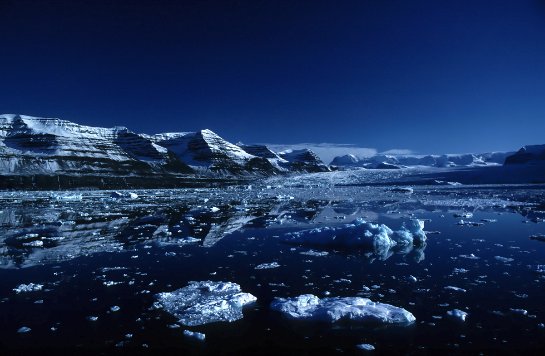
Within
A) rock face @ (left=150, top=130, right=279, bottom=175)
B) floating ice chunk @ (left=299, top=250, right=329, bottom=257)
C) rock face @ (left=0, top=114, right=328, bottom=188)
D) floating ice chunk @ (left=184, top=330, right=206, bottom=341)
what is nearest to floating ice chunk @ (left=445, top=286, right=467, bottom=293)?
floating ice chunk @ (left=299, top=250, right=329, bottom=257)

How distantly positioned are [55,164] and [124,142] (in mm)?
60325

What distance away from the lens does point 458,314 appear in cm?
694

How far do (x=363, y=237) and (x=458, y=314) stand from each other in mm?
6434

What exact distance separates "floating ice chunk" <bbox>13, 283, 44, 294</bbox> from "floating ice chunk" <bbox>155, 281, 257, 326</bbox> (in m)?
3.11

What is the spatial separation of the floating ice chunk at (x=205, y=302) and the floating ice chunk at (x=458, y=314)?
12.7 feet

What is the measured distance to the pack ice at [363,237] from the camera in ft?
43.5

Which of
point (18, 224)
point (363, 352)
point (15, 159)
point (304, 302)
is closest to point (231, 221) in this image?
point (18, 224)

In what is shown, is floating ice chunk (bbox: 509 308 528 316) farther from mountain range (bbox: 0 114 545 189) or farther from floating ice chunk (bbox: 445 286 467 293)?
mountain range (bbox: 0 114 545 189)

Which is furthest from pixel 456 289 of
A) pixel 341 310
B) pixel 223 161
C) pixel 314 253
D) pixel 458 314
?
pixel 223 161

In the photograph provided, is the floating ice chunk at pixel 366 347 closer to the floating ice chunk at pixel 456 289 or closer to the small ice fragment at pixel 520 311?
the small ice fragment at pixel 520 311

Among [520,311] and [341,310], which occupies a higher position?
[341,310]

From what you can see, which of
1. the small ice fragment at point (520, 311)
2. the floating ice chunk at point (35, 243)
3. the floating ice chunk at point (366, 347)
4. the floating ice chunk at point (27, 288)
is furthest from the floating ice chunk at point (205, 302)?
the floating ice chunk at point (35, 243)

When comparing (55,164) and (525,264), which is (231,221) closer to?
(525,264)

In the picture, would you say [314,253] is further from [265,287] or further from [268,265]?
[265,287]
